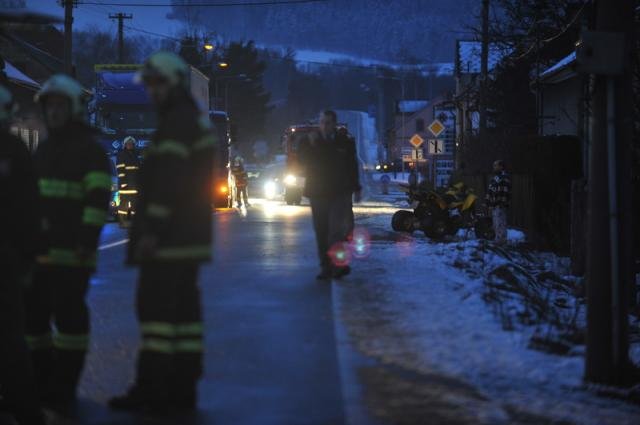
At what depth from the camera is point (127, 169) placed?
68.7 ft

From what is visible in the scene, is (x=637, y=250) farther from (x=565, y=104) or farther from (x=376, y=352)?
(x=565, y=104)

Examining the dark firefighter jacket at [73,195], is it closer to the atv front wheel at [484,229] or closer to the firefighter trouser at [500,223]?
the firefighter trouser at [500,223]

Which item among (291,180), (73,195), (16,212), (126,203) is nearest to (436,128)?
(291,180)

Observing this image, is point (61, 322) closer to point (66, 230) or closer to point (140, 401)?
point (66, 230)

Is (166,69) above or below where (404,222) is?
above

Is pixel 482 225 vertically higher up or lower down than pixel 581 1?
lower down

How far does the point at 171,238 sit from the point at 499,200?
566 inches

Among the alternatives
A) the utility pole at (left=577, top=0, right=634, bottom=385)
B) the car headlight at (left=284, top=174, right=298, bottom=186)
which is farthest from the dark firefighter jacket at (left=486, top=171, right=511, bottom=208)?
the car headlight at (left=284, top=174, right=298, bottom=186)

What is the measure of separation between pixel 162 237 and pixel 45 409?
4.17 ft

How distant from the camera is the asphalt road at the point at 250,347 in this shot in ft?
20.0

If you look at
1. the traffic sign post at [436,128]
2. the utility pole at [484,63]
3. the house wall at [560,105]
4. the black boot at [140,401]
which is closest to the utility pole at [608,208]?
the black boot at [140,401]

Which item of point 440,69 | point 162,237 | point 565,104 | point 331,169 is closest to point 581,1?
point 331,169

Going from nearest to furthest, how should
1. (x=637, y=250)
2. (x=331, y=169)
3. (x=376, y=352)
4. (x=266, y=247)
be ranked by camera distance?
(x=376, y=352)
(x=331, y=169)
(x=266, y=247)
(x=637, y=250)

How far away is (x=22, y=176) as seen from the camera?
5453 millimetres
